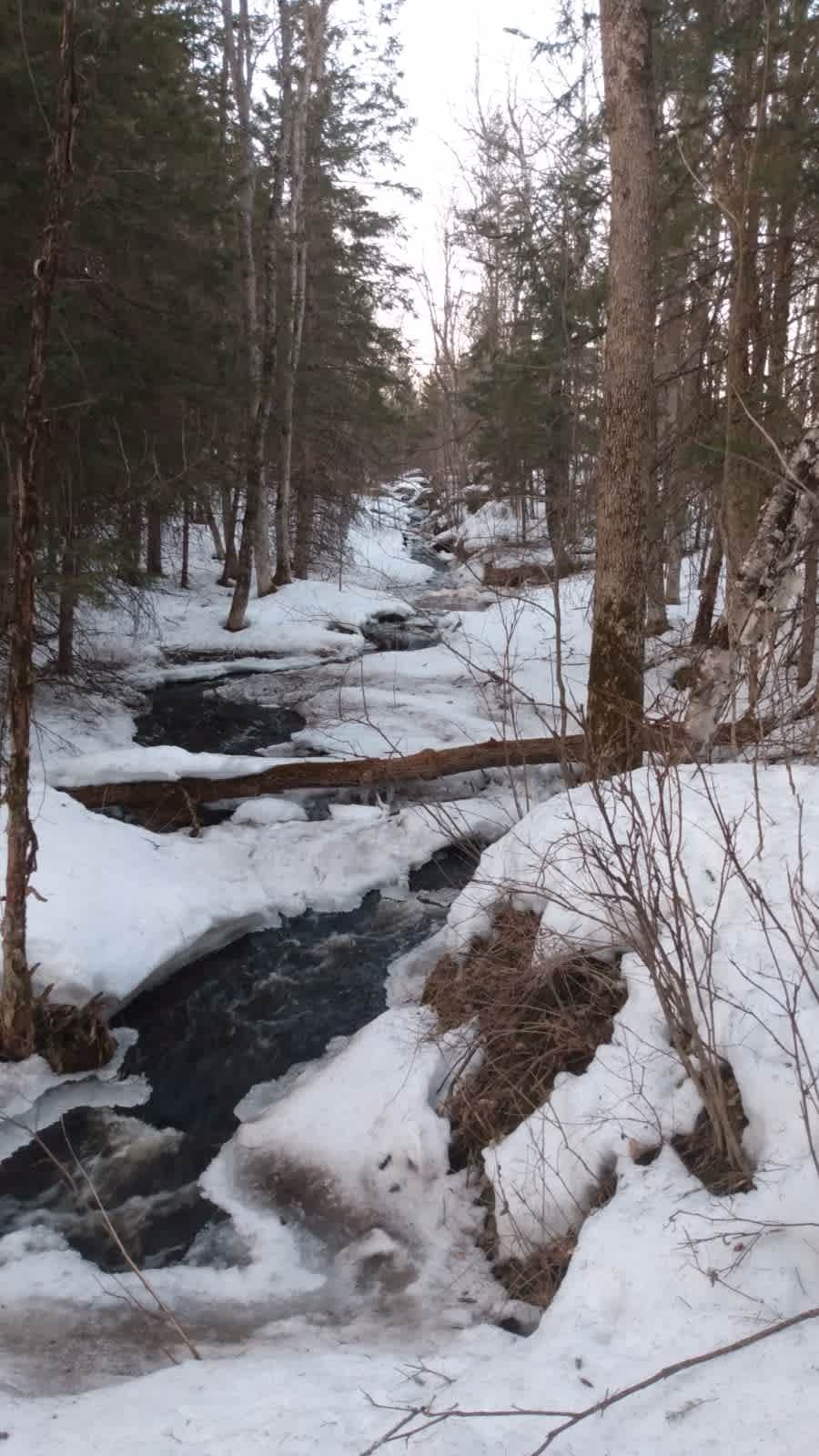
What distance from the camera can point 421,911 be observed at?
705 centimetres

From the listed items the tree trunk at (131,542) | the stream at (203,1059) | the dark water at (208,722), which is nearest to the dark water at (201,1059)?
the stream at (203,1059)

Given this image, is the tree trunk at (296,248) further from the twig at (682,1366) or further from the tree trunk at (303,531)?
the twig at (682,1366)

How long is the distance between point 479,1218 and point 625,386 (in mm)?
4731

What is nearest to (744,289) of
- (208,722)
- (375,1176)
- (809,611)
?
(809,611)

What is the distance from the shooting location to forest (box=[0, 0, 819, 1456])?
279 cm

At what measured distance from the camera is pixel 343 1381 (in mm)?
2848

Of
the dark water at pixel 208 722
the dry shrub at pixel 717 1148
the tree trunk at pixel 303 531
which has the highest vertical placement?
the tree trunk at pixel 303 531

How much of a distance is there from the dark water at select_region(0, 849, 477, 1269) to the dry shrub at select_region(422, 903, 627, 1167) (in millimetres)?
1137

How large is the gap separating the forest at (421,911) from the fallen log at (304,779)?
34mm

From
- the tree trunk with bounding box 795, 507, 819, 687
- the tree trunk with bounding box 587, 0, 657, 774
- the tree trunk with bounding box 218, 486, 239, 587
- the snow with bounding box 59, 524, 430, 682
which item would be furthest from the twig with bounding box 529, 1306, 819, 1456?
the tree trunk with bounding box 218, 486, 239, 587

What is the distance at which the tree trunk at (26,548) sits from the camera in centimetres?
380

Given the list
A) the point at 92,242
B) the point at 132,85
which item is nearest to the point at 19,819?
the point at 92,242

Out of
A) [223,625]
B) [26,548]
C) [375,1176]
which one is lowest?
[375,1176]

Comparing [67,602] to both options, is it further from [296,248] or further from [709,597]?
[296,248]
